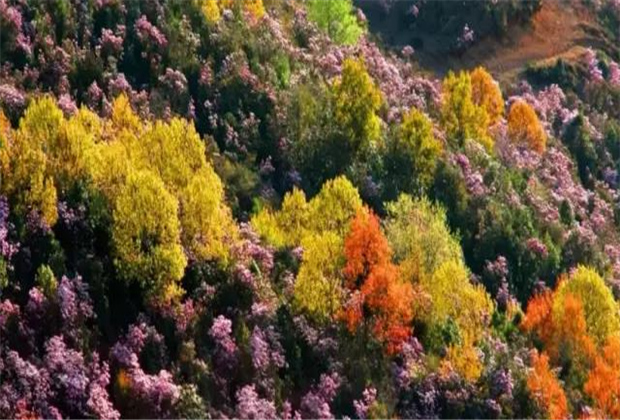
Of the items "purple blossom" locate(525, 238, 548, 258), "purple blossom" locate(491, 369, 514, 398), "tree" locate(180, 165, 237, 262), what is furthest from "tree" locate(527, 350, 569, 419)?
"tree" locate(180, 165, 237, 262)

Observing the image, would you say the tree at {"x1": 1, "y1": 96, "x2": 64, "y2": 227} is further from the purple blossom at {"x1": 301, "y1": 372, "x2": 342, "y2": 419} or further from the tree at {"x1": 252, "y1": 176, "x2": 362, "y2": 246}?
the purple blossom at {"x1": 301, "y1": 372, "x2": 342, "y2": 419}

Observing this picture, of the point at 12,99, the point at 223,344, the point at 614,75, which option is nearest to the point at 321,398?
the point at 223,344

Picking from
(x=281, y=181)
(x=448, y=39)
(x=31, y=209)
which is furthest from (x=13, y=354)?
(x=448, y=39)

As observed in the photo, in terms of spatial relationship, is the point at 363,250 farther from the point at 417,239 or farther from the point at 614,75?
the point at 614,75

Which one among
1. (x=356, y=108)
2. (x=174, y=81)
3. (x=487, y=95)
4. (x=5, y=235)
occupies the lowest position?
(x=5, y=235)

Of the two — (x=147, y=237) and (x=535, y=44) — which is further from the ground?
(x=535, y=44)

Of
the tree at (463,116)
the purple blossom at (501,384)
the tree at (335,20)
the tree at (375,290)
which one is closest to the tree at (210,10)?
the tree at (335,20)

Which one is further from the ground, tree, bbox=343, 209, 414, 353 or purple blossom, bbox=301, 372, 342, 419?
tree, bbox=343, 209, 414, 353
